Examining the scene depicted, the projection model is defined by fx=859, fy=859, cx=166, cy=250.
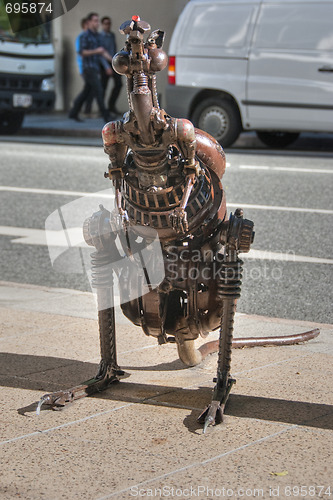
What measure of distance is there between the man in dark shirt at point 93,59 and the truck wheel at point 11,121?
1576 millimetres

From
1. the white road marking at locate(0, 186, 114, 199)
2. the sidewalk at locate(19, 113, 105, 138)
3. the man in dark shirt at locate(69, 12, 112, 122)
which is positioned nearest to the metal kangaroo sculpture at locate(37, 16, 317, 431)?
the white road marking at locate(0, 186, 114, 199)

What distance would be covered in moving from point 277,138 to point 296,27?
2668 mm

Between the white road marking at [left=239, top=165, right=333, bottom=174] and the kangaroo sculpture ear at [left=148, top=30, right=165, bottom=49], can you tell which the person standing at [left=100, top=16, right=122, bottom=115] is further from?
the kangaroo sculpture ear at [left=148, top=30, right=165, bottom=49]

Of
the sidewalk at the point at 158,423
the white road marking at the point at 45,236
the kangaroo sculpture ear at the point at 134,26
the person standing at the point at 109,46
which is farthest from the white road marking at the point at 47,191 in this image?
the person standing at the point at 109,46

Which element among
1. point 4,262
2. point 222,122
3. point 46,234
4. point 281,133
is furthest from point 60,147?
point 4,262

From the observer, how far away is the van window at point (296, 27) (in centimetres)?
1323

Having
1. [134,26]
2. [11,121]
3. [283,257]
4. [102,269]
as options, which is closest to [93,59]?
[11,121]

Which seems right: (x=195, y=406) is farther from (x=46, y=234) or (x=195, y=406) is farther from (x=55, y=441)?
(x=46, y=234)

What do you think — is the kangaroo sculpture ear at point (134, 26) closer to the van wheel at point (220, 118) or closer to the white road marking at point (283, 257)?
the white road marking at point (283, 257)

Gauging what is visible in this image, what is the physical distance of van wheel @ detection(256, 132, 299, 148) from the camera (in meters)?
15.7

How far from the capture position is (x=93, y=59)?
60.4 feet

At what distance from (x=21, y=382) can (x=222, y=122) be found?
11399 millimetres

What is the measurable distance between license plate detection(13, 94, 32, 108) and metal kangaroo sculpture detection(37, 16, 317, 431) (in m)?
14.5

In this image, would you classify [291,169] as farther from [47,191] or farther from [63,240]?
[63,240]
